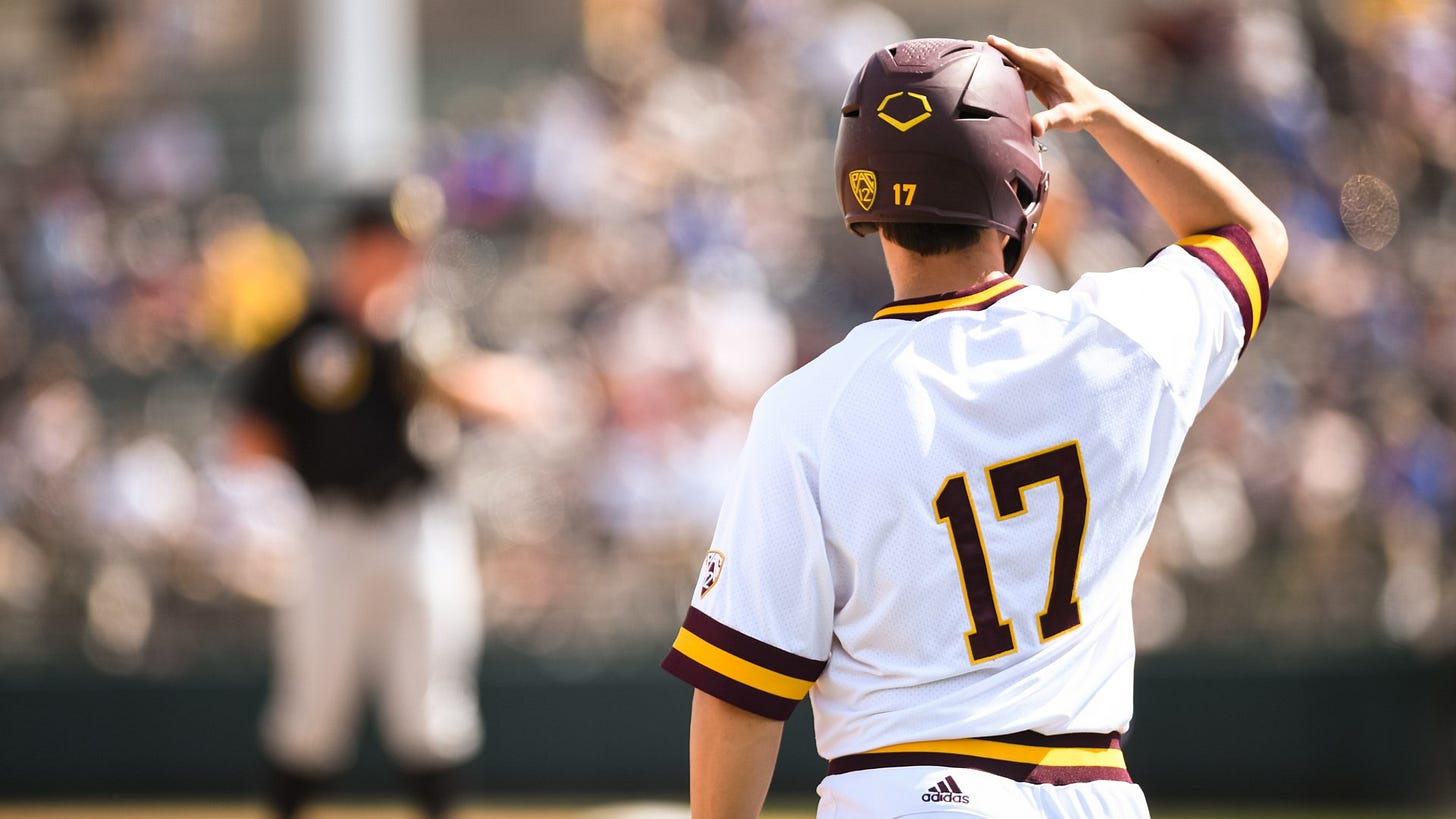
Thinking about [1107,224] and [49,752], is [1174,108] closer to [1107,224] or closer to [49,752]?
[1107,224]

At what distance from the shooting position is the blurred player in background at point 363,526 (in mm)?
6637

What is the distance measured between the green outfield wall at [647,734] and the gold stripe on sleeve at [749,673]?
6.34 meters

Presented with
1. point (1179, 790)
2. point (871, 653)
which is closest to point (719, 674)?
point (871, 653)

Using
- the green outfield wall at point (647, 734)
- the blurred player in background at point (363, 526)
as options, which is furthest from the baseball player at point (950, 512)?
the green outfield wall at point (647, 734)

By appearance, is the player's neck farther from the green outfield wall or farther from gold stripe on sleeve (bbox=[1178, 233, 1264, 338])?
the green outfield wall

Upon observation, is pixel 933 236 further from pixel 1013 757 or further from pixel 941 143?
pixel 1013 757

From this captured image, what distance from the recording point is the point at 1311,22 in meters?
12.8

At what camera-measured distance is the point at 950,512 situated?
2451mm

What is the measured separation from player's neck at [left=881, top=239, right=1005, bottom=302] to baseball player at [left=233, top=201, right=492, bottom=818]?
432cm

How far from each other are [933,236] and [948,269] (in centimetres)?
6

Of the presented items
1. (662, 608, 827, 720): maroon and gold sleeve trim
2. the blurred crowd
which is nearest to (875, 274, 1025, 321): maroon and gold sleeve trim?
(662, 608, 827, 720): maroon and gold sleeve trim

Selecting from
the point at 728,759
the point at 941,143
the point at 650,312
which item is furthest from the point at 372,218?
the point at 650,312

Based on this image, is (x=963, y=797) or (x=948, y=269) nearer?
(x=963, y=797)

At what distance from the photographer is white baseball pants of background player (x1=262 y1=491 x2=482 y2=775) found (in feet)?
21.7
